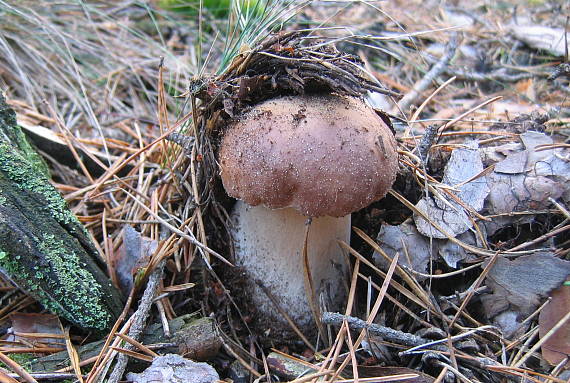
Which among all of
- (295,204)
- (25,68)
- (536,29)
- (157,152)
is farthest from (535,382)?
(25,68)

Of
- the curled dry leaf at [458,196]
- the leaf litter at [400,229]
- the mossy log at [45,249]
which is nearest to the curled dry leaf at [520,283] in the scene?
the leaf litter at [400,229]

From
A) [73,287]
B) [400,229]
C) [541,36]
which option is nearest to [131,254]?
[73,287]

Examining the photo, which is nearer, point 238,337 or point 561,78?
point 238,337

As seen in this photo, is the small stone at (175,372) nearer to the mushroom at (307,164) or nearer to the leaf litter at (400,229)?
the leaf litter at (400,229)

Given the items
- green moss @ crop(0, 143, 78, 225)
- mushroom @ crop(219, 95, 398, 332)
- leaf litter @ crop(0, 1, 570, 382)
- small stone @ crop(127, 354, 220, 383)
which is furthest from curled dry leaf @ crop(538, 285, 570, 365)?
green moss @ crop(0, 143, 78, 225)

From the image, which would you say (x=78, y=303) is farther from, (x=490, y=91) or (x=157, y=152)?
(x=490, y=91)

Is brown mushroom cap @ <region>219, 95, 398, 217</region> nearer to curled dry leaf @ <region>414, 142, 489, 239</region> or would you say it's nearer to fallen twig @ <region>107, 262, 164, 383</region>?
curled dry leaf @ <region>414, 142, 489, 239</region>

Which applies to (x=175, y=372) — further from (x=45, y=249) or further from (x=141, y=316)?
(x=45, y=249)
